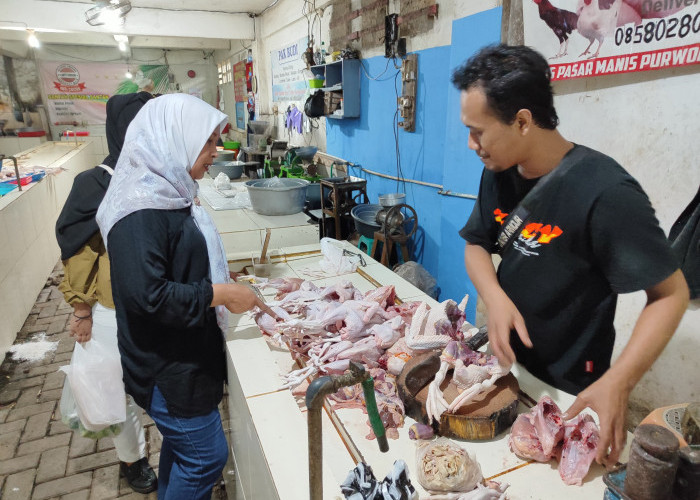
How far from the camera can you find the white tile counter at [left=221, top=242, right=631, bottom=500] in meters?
1.17

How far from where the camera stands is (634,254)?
1.09m

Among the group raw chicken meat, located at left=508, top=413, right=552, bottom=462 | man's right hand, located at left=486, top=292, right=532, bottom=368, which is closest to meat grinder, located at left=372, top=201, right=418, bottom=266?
man's right hand, located at left=486, top=292, right=532, bottom=368

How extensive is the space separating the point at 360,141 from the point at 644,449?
535cm

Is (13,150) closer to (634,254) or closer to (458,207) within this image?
(458,207)

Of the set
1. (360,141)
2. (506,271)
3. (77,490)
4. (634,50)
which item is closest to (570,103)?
(634,50)

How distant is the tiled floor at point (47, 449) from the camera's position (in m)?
2.56

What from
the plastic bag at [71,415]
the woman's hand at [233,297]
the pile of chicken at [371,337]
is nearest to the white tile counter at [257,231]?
the pile of chicken at [371,337]

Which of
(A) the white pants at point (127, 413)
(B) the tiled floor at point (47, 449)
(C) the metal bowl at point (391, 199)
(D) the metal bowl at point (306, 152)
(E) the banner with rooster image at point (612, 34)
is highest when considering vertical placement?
(E) the banner with rooster image at point (612, 34)

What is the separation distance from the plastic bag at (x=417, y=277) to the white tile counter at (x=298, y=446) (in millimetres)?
2177

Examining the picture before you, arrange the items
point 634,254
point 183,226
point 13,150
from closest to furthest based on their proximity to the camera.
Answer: point 634,254 < point 183,226 < point 13,150

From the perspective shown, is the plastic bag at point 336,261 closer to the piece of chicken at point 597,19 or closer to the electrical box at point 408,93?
the piece of chicken at point 597,19

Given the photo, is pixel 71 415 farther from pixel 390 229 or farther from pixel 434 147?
pixel 434 147

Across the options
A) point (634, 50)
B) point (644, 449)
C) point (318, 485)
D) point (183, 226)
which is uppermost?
point (634, 50)

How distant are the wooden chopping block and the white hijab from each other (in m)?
0.93
